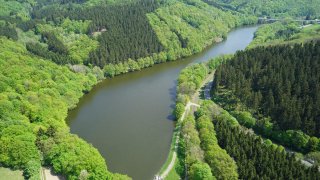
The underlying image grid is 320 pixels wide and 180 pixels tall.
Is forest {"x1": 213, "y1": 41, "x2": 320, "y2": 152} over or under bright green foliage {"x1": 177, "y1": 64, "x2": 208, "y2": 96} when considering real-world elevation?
over

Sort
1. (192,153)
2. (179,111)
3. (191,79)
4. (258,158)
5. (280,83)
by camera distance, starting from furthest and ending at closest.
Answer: (191,79) < (280,83) < (179,111) < (192,153) < (258,158)

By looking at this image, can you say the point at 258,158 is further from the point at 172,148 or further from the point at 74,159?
A: the point at 74,159

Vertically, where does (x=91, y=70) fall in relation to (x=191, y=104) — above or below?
below

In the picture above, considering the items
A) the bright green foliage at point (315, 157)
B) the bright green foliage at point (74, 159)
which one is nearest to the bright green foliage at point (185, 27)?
the bright green foliage at point (74, 159)

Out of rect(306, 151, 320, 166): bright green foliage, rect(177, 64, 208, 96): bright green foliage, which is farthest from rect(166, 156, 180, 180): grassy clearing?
rect(177, 64, 208, 96): bright green foliage


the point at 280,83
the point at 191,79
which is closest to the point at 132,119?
the point at 191,79

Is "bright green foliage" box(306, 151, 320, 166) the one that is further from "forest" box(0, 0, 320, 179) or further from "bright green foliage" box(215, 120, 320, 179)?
"bright green foliage" box(215, 120, 320, 179)

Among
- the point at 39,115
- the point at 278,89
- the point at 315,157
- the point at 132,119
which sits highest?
the point at 278,89
